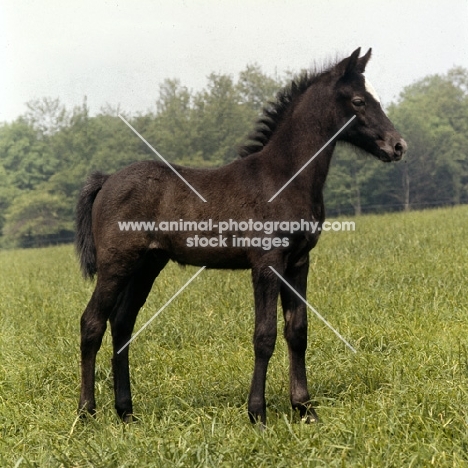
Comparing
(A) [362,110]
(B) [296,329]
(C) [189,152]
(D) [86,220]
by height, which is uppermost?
(C) [189,152]

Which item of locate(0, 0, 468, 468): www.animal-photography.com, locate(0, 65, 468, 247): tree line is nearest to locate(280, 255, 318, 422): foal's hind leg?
locate(0, 0, 468, 468): www.animal-photography.com

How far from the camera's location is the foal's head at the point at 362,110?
4.46 metres

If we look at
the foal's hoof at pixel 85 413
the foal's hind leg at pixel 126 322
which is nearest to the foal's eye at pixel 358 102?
the foal's hind leg at pixel 126 322

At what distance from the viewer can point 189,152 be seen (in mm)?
26000

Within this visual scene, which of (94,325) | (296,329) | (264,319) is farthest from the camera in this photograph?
(94,325)

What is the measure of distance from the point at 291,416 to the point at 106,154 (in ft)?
79.9

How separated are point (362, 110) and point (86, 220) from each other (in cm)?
247

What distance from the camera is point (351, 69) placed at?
452 cm

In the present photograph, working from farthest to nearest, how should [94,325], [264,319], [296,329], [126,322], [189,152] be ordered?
1. [189,152]
2. [126,322]
3. [94,325]
4. [296,329]
5. [264,319]

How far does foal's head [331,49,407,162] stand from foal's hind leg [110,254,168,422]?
189 cm

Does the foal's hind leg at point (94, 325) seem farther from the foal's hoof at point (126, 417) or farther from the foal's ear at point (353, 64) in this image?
the foal's ear at point (353, 64)

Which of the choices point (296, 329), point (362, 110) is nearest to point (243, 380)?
point (296, 329)

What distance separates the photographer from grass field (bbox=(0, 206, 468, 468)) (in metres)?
3.49

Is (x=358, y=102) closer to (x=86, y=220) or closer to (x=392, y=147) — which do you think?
(x=392, y=147)
